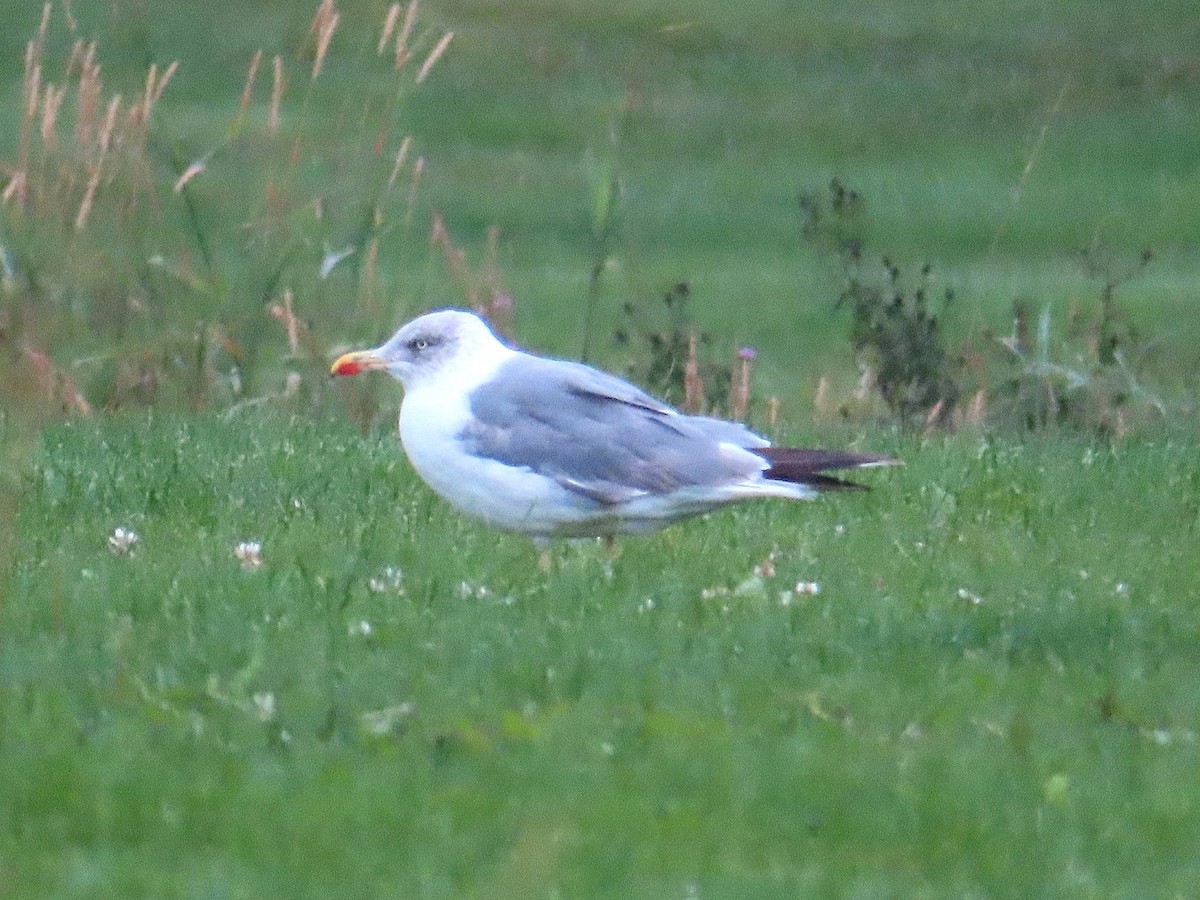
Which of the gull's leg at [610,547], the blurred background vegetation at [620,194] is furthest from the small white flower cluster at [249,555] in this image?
the blurred background vegetation at [620,194]

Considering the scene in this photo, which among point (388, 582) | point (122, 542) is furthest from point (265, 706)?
point (122, 542)

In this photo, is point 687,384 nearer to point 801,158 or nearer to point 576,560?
point 576,560

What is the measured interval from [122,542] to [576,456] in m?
1.32

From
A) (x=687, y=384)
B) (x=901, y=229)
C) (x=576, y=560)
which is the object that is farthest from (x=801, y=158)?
(x=576, y=560)

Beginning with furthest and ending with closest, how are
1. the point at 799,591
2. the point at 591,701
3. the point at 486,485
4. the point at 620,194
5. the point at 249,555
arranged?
the point at 620,194 < the point at 486,485 < the point at 249,555 < the point at 799,591 < the point at 591,701

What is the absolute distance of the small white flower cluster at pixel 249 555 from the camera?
7062 millimetres

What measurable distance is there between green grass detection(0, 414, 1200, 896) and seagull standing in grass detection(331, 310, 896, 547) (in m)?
0.16

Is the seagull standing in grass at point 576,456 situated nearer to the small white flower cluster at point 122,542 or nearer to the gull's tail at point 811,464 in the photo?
the gull's tail at point 811,464

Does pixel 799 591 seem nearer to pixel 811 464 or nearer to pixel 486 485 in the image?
pixel 811 464

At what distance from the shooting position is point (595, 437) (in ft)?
24.6

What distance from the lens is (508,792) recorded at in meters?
5.10

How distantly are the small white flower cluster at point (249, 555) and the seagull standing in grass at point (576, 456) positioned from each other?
56 cm

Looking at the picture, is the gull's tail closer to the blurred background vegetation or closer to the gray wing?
the gray wing

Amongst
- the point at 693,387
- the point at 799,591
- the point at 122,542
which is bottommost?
the point at 693,387
